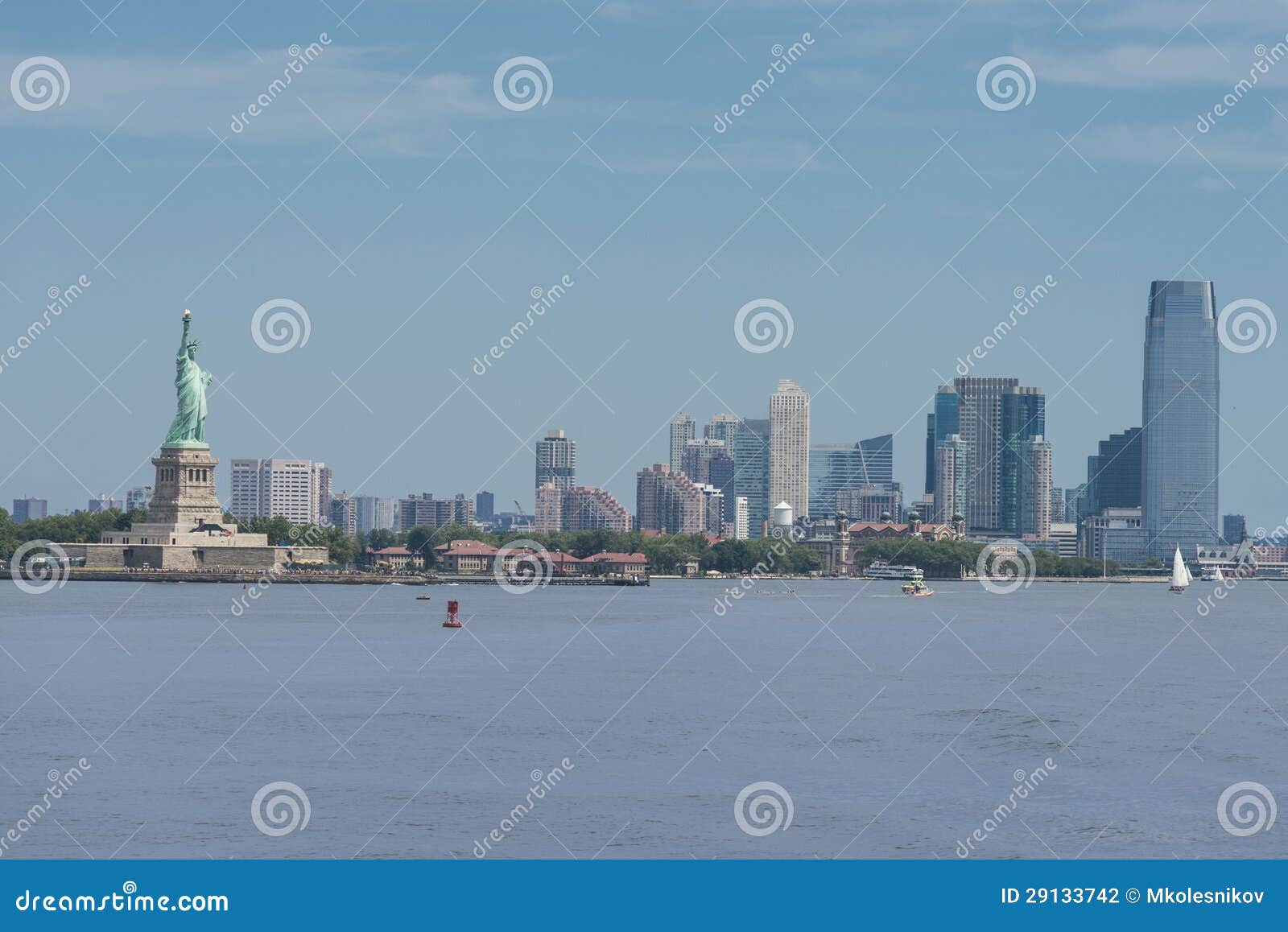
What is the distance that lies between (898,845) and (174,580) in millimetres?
104011

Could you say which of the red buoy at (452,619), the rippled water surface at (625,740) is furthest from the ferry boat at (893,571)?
the rippled water surface at (625,740)

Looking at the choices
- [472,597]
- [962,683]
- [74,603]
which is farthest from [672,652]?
[472,597]

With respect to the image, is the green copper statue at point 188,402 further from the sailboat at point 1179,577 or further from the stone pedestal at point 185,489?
the sailboat at point 1179,577

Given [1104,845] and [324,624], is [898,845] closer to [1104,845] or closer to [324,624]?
[1104,845]

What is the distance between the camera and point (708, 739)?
112 ft

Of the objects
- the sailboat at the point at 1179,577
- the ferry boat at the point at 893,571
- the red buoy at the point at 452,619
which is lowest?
the ferry boat at the point at 893,571

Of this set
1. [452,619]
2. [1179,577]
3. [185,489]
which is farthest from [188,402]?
[1179,577]

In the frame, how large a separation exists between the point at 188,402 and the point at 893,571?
85869 millimetres

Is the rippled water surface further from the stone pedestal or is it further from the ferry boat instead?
the ferry boat

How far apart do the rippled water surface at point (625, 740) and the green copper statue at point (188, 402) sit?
55.2 meters

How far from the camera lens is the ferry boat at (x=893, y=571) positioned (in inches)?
7052

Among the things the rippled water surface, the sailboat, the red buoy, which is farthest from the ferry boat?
the rippled water surface

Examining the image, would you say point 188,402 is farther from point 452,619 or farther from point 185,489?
point 452,619

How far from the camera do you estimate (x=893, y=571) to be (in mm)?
187875
